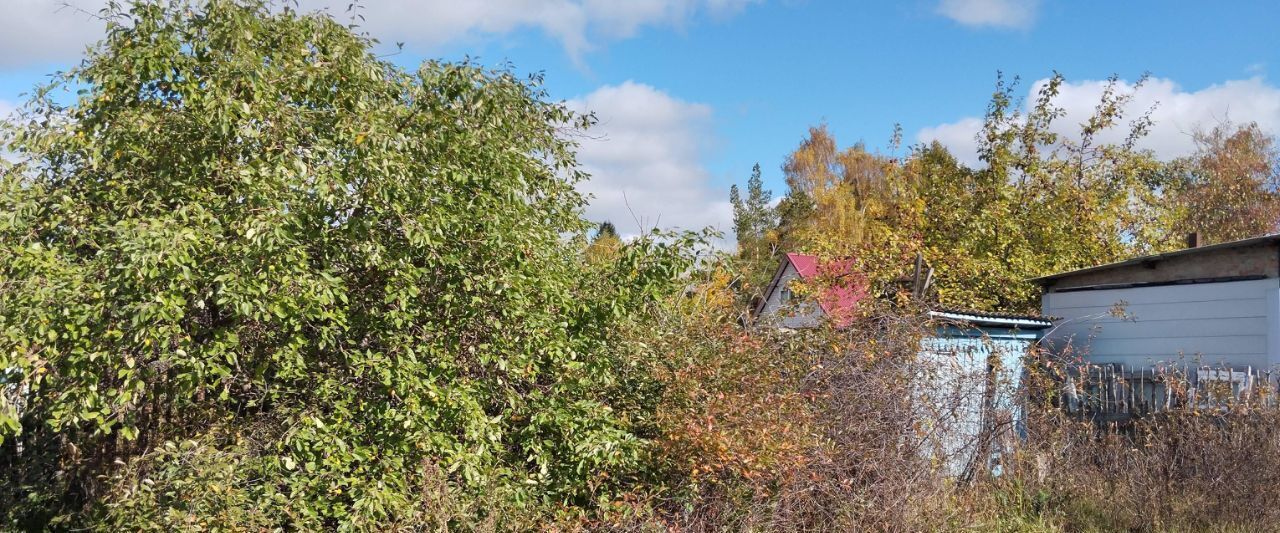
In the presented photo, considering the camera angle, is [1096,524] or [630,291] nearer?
[630,291]

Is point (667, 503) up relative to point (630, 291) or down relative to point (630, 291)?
down

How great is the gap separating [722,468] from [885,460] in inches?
48.2

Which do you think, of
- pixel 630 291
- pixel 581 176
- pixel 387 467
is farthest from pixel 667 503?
pixel 581 176

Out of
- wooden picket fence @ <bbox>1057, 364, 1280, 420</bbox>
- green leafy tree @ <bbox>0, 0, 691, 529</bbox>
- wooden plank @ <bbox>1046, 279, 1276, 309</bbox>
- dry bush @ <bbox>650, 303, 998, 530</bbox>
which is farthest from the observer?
wooden plank @ <bbox>1046, 279, 1276, 309</bbox>

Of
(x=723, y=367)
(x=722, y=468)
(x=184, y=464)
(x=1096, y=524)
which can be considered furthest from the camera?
(x=1096, y=524)

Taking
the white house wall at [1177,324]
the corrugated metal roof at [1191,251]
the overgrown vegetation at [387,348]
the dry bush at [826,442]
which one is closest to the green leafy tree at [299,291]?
the overgrown vegetation at [387,348]

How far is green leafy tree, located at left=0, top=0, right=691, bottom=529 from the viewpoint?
5293 millimetres

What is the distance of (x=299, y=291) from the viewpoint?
17.7ft

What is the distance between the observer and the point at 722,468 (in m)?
6.15

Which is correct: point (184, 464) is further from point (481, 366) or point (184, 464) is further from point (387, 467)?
point (481, 366)

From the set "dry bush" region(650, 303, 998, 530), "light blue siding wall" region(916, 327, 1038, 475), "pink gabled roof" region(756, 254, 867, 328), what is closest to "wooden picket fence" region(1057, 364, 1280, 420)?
"light blue siding wall" region(916, 327, 1038, 475)

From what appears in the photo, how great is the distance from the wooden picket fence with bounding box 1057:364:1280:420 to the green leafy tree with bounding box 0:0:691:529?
4237 millimetres

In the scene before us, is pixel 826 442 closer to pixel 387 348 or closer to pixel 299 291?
pixel 387 348

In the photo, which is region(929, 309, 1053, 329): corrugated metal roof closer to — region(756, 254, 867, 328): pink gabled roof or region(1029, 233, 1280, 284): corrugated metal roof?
region(756, 254, 867, 328): pink gabled roof
